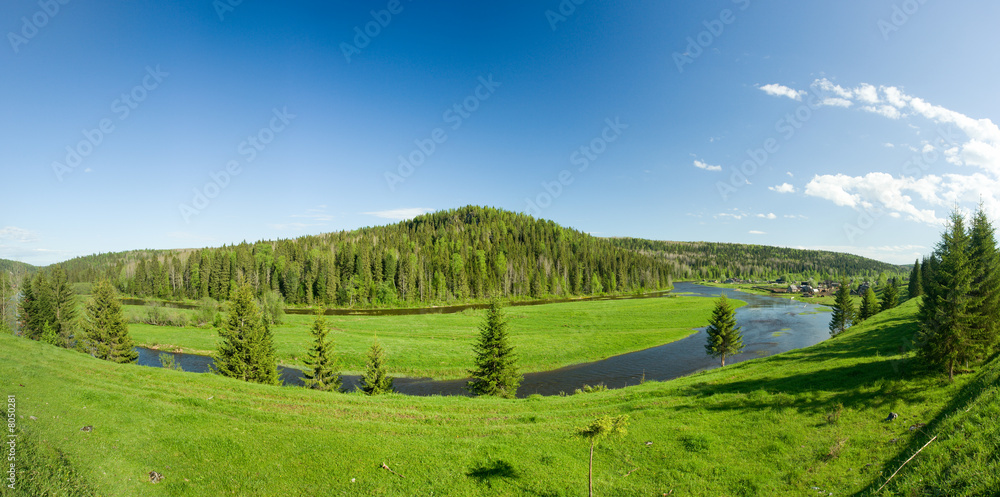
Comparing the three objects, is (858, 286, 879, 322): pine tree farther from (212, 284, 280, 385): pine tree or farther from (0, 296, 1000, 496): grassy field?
(212, 284, 280, 385): pine tree

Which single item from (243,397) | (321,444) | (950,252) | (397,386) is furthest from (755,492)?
(397,386)

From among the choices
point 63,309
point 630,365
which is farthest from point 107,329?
point 630,365

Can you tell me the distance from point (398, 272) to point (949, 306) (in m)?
122

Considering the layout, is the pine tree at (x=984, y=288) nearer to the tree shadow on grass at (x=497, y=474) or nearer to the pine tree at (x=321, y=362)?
the tree shadow on grass at (x=497, y=474)

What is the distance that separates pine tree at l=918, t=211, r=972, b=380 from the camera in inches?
645

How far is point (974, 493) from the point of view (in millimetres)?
6941

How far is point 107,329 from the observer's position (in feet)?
112

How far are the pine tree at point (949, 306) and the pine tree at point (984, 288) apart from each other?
276 mm

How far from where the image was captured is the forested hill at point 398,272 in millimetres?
118062

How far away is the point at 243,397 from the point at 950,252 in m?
35.9

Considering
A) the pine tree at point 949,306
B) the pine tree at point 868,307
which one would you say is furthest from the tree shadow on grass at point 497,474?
the pine tree at point 868,307

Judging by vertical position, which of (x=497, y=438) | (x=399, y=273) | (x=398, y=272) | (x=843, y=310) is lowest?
(x=497, y=438)

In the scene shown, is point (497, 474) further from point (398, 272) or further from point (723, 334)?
point (398, 272)

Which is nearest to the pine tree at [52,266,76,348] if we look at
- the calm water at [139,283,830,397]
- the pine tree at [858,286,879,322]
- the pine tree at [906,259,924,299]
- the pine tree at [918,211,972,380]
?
the calm water at [139,283,830,397]
